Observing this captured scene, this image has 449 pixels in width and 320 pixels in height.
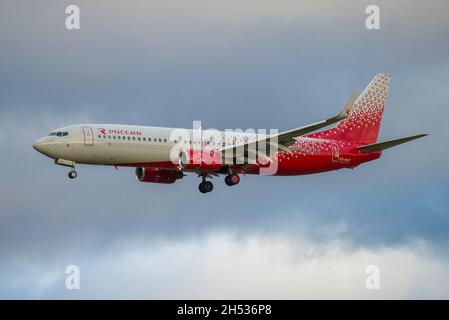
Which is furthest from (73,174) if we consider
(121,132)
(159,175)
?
(159,175)

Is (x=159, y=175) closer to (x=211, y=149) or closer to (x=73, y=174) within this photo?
(x=211, y=149)

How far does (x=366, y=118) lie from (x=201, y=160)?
20.7 m

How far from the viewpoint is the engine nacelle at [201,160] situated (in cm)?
9094

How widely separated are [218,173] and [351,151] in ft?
42.4

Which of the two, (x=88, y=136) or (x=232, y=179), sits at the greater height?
(x=88, y=136)

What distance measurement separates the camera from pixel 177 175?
320ft

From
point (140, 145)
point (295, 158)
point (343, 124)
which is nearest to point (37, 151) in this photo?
point (140, 145)

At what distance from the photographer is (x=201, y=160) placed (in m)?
91.5

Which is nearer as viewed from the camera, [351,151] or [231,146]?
[231,146]

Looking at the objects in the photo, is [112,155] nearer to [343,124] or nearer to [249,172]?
[249,172]

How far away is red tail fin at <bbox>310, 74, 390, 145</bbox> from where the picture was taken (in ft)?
335

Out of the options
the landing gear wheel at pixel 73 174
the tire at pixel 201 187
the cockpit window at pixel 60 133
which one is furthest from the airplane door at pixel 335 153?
the cockpit window at pixel 60 133
